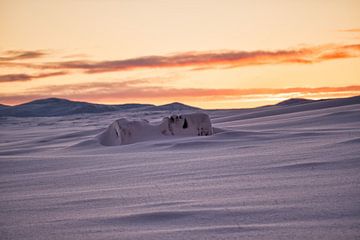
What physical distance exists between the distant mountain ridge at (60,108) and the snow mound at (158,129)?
4097cm

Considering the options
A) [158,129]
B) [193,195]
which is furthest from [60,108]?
[193,195]

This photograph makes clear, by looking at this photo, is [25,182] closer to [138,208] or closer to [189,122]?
[138,208]

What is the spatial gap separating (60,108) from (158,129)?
1912 inches

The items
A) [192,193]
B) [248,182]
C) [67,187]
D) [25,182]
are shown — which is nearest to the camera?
[192,193]

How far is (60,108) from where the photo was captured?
53.7 meters

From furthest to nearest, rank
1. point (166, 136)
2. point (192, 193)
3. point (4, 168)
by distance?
point (166, 136), point (4, 168), point (192, 193)

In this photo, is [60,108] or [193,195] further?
[60,108]

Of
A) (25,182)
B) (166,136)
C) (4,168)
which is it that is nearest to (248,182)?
(25,182)

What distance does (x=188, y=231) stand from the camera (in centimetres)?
194

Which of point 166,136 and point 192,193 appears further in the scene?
point 166,136

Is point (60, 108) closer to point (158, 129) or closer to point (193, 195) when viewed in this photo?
point (158, 129)

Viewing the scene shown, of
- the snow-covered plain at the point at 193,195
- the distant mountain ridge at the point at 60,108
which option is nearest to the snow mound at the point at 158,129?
the snow-covered plain at the point at 193,195

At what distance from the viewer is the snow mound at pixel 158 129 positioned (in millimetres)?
7004

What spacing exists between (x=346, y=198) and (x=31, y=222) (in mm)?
1586
